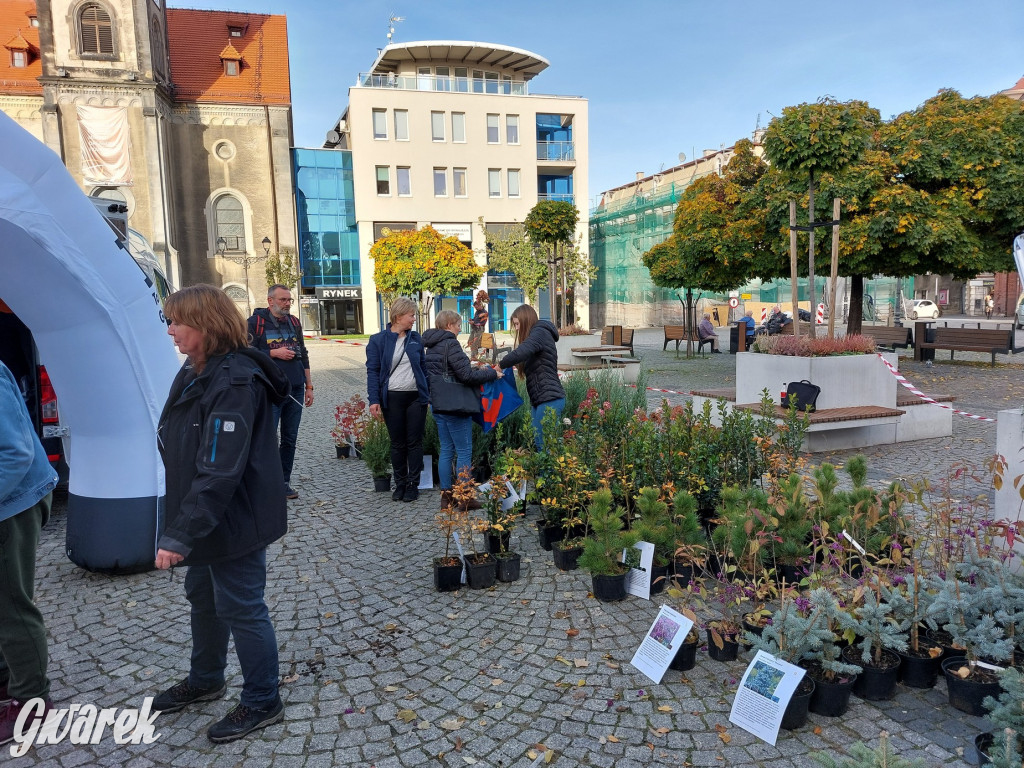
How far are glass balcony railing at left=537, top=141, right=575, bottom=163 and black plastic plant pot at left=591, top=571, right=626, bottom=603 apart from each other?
45643 millimetres

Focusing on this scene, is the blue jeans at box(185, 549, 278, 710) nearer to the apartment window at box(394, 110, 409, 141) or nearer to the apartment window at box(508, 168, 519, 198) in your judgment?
the apartment window at box(394, 110, 409, 141)

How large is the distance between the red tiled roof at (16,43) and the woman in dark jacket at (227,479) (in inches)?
1934

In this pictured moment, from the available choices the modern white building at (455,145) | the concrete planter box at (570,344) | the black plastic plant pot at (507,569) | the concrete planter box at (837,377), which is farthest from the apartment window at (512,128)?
the black plastic plant pot at (507,569)

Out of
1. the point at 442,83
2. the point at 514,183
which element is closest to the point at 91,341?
the point at 514,183

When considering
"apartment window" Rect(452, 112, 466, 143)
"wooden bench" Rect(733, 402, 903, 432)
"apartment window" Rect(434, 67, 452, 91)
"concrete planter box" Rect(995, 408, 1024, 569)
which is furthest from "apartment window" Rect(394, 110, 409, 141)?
"concrete planter box" Rect(995, 408, 1024, 569)

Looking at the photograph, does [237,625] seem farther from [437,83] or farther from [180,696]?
[437,83]

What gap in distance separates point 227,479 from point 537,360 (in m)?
4.14

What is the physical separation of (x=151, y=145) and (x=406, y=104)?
14.8m

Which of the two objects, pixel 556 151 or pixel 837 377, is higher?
pixel 556 151

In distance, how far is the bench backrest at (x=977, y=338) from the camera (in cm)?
1616

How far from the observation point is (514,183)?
150 ft

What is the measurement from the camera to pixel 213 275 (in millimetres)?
44969

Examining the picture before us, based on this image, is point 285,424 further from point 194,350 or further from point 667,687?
point 667,687

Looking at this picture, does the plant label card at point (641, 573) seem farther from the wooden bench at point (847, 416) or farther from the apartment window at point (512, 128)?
the apartment window at point (512, 128)
